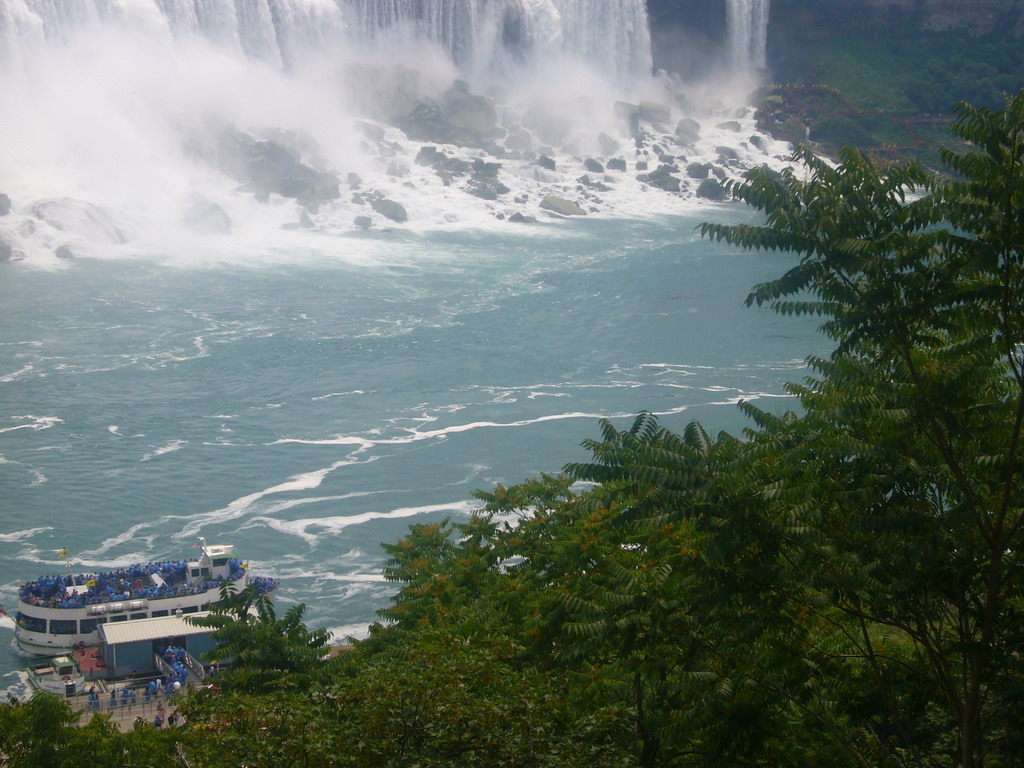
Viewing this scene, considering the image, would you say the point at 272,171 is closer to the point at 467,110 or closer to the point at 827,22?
the point at 467,110

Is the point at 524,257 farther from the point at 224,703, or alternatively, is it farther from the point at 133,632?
the point at 224,703

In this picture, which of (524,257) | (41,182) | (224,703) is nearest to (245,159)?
(41,182)

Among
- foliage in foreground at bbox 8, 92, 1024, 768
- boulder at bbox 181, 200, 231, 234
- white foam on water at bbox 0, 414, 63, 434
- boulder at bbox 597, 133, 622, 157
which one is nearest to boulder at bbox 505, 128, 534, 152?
boulder at bbox 597, 133, 622, 157

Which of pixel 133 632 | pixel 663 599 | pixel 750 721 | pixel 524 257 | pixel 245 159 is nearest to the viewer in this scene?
pixel 750 721

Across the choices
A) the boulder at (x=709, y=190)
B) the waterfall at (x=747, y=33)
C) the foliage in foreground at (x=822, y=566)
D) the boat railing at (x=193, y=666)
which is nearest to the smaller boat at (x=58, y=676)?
the boat railing at (x=193, y=666)

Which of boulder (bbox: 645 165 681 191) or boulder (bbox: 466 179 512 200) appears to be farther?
boulder (bbox: 645 165 681 191)

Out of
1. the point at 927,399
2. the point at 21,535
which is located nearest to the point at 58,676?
the point at 21,535

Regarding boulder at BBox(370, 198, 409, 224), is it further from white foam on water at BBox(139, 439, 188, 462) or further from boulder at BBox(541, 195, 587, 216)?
white foam on water at BBox(139, 439, 188, 462)
